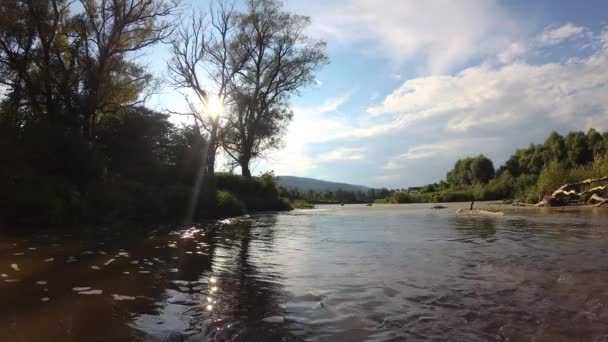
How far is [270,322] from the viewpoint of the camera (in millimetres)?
3561

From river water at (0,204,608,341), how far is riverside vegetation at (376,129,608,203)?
14.9 metres

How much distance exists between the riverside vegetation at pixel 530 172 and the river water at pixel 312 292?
14.9m

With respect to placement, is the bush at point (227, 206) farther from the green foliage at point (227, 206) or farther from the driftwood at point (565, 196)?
the driftwood at point (565, 196)

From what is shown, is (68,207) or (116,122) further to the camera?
(116,122)

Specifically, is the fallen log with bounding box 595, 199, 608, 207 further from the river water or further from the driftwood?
the river water

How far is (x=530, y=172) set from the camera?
5678cm

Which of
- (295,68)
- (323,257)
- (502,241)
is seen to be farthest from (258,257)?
(295,68)

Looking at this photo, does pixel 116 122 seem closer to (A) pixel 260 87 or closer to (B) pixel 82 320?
(A) pixel 260 87

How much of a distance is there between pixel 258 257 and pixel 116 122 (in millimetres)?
15615

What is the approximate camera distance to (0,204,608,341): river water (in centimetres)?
328

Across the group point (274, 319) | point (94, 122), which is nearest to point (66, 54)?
point (94, 122)

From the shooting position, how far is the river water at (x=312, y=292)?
10.8 feet

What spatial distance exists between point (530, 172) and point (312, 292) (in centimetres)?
6010

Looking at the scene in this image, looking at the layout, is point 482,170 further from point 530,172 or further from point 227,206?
point 227,206
